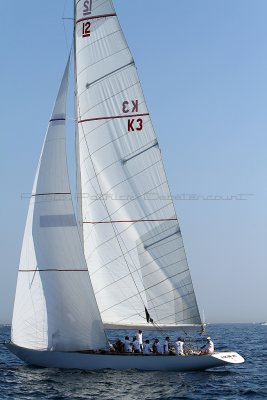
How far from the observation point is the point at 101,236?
26.7 m

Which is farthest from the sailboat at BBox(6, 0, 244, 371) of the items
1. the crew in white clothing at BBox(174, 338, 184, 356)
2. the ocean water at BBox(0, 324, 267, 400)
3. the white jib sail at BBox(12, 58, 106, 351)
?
the ocean water at BBox(0, 324, 267, 400)

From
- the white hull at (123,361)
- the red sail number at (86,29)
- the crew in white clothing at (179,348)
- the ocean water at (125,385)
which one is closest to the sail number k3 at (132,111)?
the red sail number at (86,29)

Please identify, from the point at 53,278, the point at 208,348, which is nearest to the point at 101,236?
the point at 53,278

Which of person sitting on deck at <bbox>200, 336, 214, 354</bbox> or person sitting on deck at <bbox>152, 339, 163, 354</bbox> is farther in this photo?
person sitting on deck at <bbox>200, 336, 214, 354</bbox>

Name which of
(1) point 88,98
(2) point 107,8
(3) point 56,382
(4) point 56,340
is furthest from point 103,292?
(2) point 107,8

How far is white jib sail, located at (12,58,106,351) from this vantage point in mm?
24891

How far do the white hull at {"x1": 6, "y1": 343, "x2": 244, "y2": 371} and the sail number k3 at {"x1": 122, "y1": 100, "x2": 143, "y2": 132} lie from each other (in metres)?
9.12

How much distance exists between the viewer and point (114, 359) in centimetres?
2439

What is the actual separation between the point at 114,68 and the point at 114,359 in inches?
463

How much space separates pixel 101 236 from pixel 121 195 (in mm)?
1870

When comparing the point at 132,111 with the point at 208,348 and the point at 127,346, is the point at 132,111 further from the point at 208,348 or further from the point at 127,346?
the point at 208,348

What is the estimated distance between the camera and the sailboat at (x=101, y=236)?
24938mm

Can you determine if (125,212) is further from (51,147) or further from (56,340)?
(56,340)

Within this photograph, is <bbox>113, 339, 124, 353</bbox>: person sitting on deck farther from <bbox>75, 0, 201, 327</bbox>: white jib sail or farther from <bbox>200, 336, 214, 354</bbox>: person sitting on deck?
<bbox>200, 336, 214, 354</bbox>: person sitting on deck
